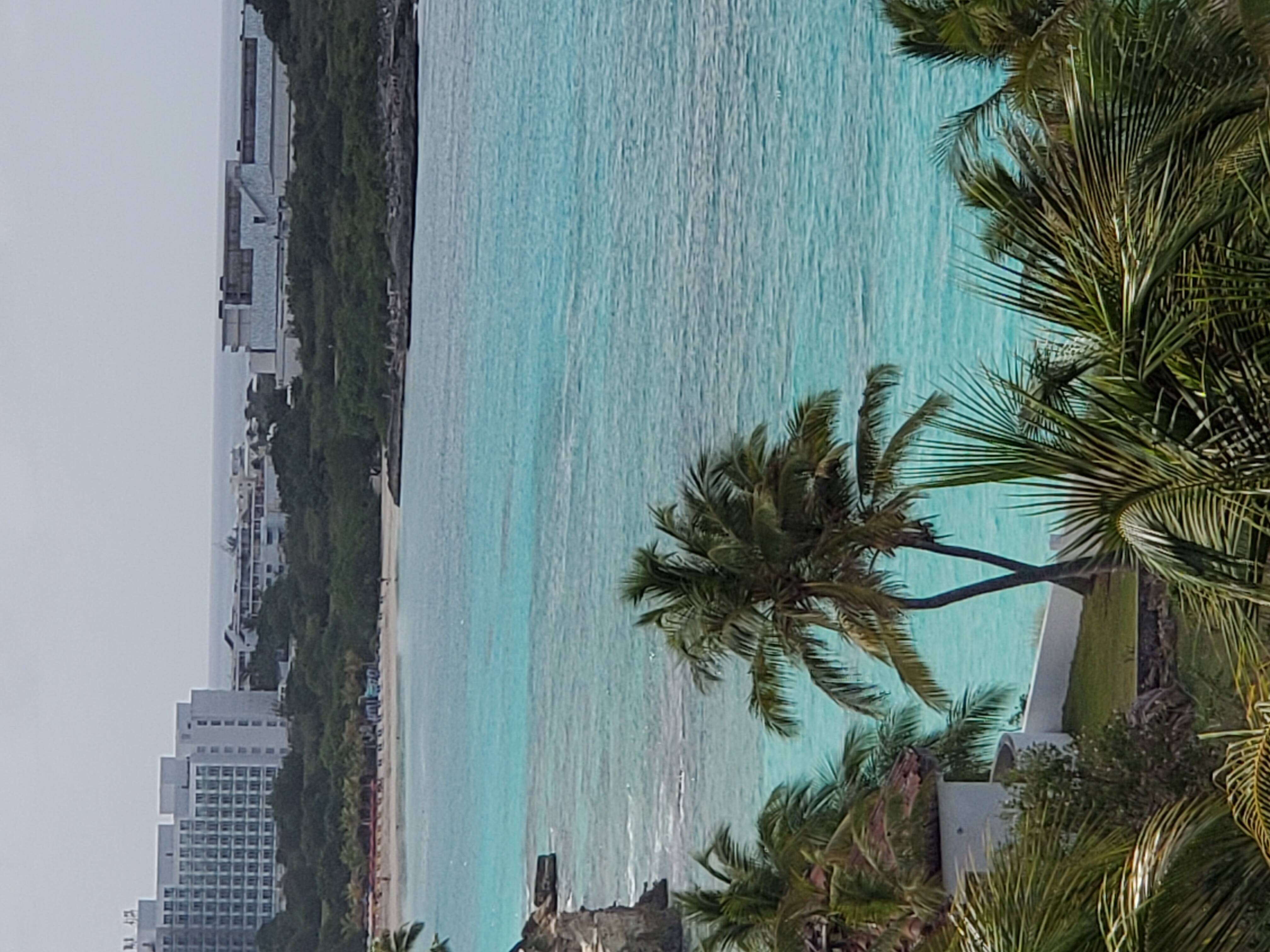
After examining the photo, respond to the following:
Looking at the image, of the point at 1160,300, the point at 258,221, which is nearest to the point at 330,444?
the point at 258,221

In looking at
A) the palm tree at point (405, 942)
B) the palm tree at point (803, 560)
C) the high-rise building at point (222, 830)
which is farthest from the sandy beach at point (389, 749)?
the palm tree at point (803, 560)

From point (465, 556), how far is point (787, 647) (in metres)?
29.4

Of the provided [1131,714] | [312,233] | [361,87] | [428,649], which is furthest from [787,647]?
[312,233]

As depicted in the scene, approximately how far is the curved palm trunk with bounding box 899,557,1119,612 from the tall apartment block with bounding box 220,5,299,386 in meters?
65.8

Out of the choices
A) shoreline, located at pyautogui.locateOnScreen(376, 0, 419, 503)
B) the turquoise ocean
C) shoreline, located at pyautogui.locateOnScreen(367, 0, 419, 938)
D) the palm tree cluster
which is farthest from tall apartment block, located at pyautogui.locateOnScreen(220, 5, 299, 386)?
the palm tree cluster

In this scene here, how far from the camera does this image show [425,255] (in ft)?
178

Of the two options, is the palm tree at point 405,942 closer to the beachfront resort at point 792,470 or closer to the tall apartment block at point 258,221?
the beachfront resort at point 792,470

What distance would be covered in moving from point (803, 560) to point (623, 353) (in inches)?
705

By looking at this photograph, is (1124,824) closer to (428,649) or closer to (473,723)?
(473,723)

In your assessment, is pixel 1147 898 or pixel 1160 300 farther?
pixel 1147 898

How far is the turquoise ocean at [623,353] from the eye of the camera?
2433 cm

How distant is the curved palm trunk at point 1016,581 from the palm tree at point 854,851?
137 centimetres

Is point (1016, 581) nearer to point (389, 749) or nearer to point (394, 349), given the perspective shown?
point (394, 349)

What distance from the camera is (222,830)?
10094 cm
